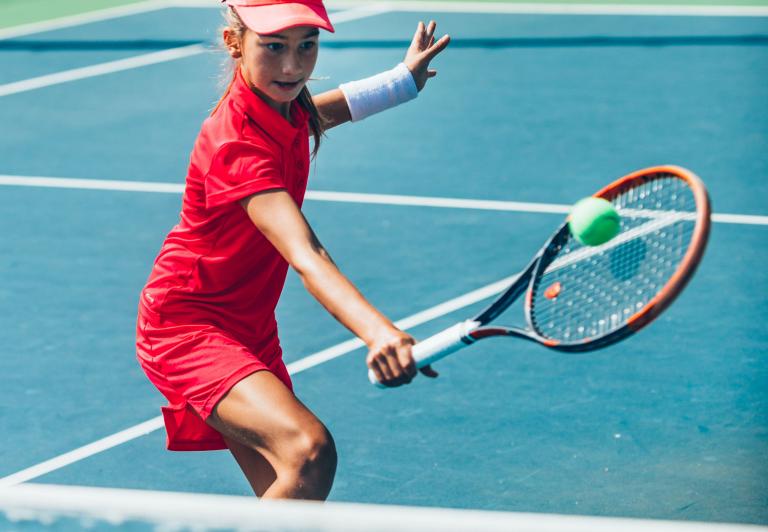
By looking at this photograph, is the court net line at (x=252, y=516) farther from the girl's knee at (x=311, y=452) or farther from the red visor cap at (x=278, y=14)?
the red visor cap at (x=278, y=14)

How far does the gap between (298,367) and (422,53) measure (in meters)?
1.90

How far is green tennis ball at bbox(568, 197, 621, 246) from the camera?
3359 mm

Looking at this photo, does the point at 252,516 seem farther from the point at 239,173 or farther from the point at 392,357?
the point at 239,173

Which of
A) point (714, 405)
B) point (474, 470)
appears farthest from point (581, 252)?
point (714, 405)

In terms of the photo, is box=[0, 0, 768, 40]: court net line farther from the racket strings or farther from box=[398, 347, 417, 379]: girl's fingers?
box=[398, 347, 417, 379]: girl's fingers

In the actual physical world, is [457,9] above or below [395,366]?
below

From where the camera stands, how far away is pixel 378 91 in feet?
14.2

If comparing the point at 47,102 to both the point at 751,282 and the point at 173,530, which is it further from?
the point at 173,530

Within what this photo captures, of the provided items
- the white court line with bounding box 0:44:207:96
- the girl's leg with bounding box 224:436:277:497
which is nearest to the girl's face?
the girl's leg with bounding box 224:436:277:497

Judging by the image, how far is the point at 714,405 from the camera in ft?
17.8

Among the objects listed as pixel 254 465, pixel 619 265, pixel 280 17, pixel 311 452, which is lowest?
pixel 254 465

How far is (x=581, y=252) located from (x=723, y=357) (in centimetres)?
214

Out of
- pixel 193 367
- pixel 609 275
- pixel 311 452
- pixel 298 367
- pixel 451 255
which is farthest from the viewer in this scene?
pixel 451 255

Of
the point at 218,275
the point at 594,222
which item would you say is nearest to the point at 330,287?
the point at 218,275
